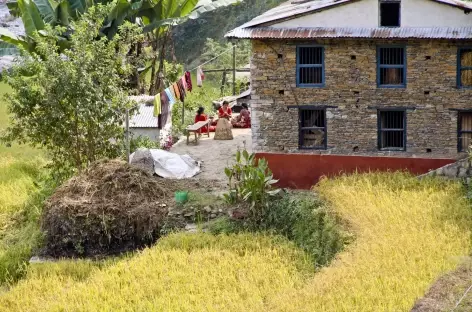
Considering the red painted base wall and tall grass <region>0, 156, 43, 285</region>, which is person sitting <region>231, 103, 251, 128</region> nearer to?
tall grass <region>0, 156, 43, 285</region>

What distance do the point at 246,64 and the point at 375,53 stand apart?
22.9 meters

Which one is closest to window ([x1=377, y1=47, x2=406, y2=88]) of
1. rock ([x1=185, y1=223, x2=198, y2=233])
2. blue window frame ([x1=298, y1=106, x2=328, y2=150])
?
blue window frame ([x1=298, y1=106, x2=328, y2=150])

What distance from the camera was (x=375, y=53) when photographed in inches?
930

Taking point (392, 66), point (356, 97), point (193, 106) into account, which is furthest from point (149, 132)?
point (392, 66)

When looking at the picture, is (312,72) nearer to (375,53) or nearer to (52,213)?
(375,53)

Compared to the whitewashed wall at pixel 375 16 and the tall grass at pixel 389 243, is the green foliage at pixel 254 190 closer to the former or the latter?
the tall grass at pixel 389 243

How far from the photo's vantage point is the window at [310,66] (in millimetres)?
24016

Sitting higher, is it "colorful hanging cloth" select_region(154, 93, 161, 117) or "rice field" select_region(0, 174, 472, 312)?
"colorful hanging cloth" select_region(154, 93, 161, 117)

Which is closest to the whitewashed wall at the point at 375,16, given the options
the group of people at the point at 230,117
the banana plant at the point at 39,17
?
the group of people at the point at 230,117

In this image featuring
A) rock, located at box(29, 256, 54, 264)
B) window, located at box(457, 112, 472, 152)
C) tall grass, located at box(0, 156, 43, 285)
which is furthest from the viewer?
window, located at box(457, 112, 472, 152)

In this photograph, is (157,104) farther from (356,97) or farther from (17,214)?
(356,97)

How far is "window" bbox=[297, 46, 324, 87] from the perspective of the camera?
945 inches

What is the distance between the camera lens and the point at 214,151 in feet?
95.0

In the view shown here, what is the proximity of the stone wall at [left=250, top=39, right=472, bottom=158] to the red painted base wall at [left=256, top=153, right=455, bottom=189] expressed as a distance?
0.19 metres
